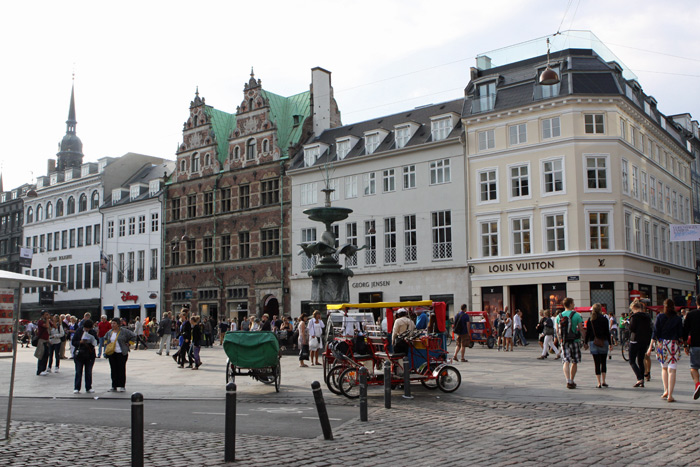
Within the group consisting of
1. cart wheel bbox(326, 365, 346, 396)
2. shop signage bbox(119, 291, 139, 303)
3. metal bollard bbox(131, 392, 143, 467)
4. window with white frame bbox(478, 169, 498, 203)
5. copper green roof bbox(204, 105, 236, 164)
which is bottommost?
cart wheel bbox(326, 365, 346, 396)

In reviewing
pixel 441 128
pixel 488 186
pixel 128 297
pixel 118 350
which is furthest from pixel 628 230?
pixel 128 297

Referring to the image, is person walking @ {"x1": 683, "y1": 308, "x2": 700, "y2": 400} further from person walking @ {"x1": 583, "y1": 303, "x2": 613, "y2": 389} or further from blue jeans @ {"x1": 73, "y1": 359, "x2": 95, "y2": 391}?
blue jeans @ {"x1": 73, "y1": 359, "x2": 95, "y2": 391}

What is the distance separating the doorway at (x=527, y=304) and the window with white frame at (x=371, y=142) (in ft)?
40.8

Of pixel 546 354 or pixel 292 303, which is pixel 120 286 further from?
pixel 546 354

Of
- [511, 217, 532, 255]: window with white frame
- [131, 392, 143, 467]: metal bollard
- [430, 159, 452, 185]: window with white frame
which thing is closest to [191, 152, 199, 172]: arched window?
[430, 159, 452, 185]: window with white frame

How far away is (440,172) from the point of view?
40125mm

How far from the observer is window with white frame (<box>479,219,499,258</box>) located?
38.0 metres

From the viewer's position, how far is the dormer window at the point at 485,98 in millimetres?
38912

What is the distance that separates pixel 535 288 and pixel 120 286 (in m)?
34.5

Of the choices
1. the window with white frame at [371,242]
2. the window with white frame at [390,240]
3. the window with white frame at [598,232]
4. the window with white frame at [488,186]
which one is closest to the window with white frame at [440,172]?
the window with white frame at [488,186]

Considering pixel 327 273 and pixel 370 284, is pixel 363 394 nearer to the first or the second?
pixel 327 273

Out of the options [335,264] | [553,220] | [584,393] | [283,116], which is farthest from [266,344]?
[283,116]

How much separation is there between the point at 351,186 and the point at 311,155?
4.09 meters

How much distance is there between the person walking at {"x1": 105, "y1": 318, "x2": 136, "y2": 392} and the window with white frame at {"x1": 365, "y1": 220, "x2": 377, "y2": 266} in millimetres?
27329
